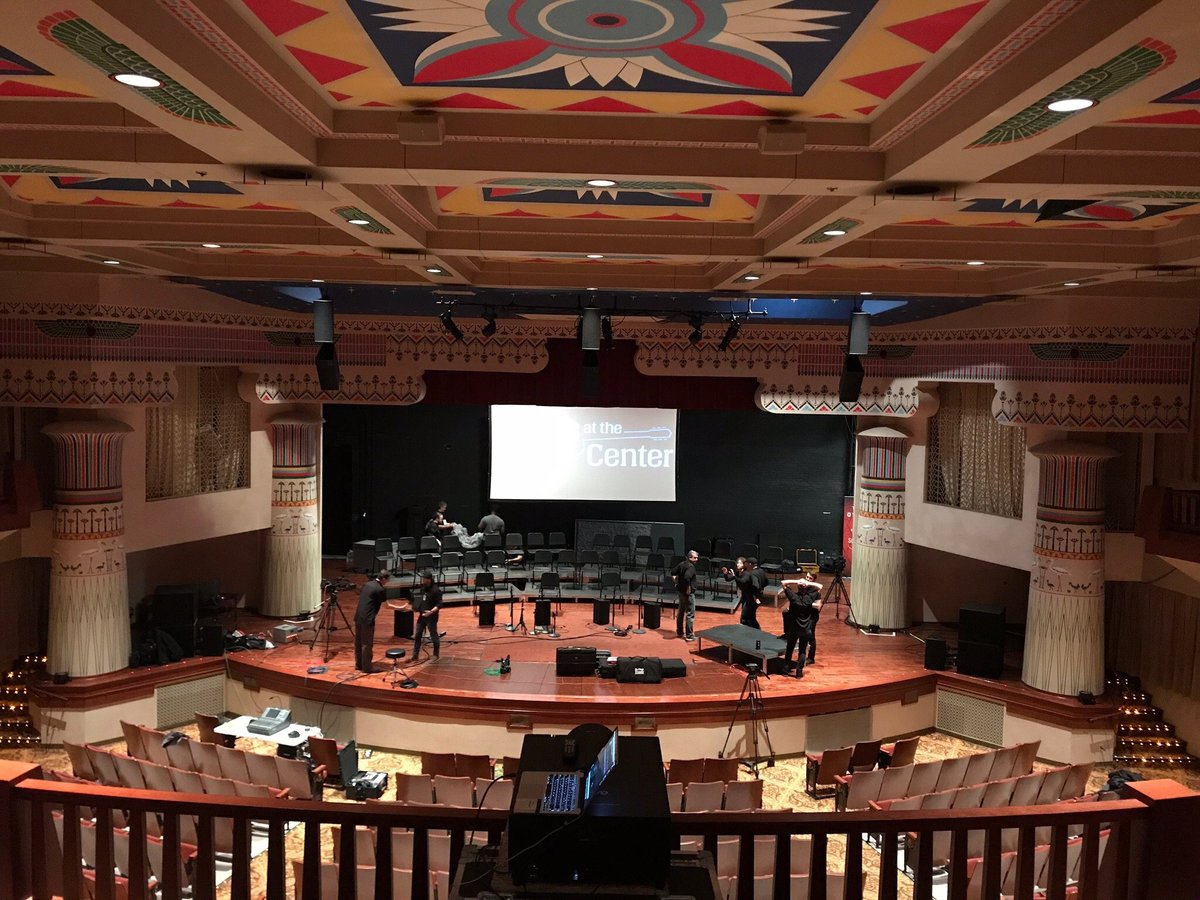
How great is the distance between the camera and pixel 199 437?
1268 centimetres

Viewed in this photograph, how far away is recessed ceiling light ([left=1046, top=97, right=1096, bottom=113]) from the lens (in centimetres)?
309

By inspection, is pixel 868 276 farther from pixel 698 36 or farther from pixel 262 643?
pixel 262 643

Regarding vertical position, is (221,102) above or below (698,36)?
below

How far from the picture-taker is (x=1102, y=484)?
10570 mm

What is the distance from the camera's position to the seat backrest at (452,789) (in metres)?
7.21

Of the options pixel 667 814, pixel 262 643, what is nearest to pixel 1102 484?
pixel 667 814

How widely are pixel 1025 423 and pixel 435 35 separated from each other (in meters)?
9.23

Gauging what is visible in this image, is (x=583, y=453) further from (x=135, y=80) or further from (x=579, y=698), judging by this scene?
(x=135, y=80)

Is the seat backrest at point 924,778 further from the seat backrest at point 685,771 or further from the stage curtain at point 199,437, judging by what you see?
the stage curtain at point 199,437

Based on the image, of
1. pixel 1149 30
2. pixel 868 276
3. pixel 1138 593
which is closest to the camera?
pixel 1149 30

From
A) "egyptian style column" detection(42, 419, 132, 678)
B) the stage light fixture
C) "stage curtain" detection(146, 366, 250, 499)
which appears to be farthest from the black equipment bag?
the stage light fixture

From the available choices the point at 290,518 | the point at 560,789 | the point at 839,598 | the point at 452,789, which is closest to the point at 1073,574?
the point at 839,598

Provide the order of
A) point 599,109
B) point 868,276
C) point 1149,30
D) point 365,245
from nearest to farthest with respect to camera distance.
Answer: point 1149,30
point 599,109
point 365,245
point 868,276

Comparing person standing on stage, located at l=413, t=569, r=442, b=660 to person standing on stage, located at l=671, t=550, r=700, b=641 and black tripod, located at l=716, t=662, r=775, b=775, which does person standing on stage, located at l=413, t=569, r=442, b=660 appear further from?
black tripod, located at l=716, t=662, r=775, b=775
